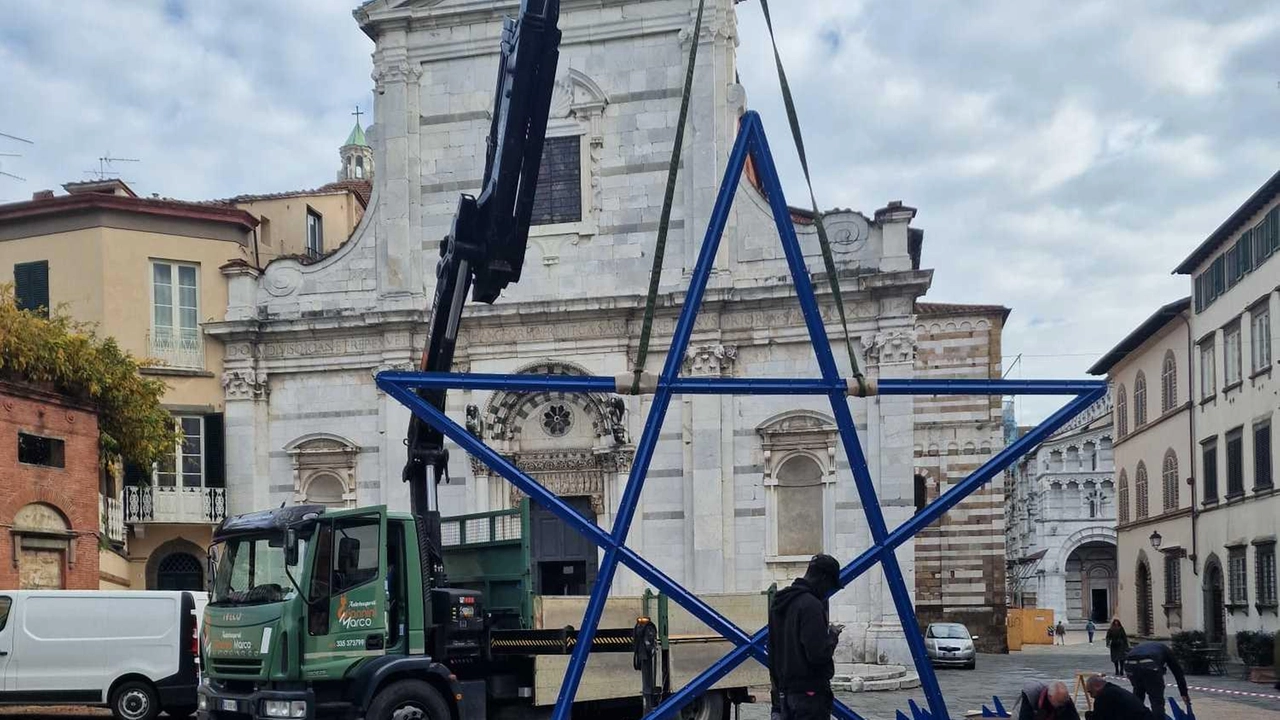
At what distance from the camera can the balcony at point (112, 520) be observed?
28969 mm

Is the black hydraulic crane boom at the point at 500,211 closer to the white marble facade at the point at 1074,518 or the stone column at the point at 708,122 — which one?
the stone column at the point at 708,122

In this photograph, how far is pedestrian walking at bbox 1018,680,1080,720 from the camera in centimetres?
1084

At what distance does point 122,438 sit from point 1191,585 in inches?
1109

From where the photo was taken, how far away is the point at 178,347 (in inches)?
1248

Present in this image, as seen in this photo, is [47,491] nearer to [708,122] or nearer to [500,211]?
[500,211]

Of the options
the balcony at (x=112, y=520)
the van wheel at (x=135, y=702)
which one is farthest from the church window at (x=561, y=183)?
the van wheel at (x=135, y=702)

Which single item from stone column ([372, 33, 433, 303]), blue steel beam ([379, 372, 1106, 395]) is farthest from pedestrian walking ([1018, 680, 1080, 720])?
stone column ([372, 33, 433, 303])

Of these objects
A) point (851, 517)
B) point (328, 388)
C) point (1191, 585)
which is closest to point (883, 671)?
point (851, 517)

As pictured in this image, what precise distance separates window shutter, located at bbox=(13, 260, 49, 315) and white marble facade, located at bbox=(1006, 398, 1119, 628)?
53548 mm

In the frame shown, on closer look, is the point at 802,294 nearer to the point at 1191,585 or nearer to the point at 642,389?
the point at 642,389

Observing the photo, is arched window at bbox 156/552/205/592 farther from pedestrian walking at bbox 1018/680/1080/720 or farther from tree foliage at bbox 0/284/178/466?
pedestrian walking at bbox 1018/680/1080/720

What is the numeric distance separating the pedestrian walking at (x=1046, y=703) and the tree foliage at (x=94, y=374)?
20.5 meters

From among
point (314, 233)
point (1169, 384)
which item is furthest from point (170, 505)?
point (1169, 384)

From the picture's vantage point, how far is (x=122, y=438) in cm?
2828
